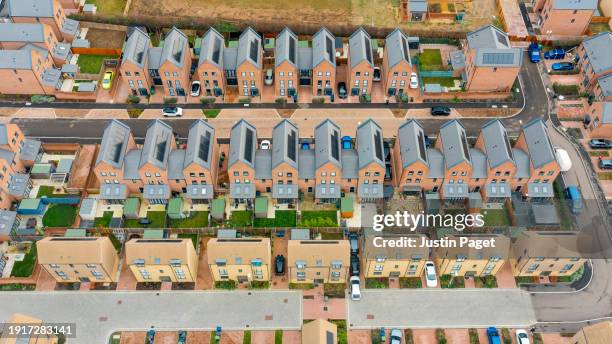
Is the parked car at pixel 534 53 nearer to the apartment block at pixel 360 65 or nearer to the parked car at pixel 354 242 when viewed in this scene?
the apartment block at pixel 360 65

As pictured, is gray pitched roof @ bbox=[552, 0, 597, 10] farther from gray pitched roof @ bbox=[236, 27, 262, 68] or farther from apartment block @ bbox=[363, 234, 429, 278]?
apartment block @ bbox=[363, 234, 429, 278]

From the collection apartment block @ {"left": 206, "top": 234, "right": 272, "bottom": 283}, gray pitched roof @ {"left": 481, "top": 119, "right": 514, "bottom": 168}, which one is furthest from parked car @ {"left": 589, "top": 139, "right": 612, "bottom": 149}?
apartment block @ {"left": 206, "top": 234, "right": 272, "bottom": 283}

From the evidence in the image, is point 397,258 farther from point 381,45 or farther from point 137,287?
point 381,45

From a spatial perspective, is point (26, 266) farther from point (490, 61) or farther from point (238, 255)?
point (490, 61)

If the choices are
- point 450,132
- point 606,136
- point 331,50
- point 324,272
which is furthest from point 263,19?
point 606,136

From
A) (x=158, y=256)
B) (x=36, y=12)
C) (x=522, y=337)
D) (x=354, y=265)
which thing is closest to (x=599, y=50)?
(x=522, y=337)

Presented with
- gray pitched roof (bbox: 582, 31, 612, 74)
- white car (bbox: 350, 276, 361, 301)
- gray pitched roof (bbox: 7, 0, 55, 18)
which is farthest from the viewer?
gray pitched roof (bbox: 7, 0, 55, 18)
